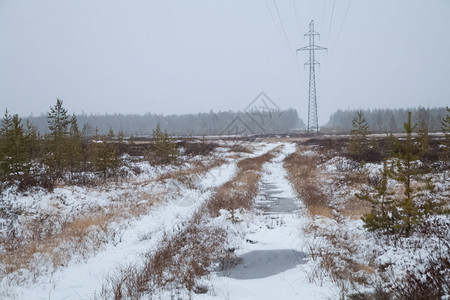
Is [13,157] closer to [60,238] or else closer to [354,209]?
[60,238]

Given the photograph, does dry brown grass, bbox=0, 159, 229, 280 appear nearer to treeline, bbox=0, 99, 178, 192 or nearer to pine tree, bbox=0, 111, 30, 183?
treeline, bbox=0, 99, 178, 192

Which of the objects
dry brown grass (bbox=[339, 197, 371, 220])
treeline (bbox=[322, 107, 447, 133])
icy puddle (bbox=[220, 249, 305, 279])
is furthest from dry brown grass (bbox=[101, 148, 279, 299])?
treeline (bbox=[322, 107, 447, 133])

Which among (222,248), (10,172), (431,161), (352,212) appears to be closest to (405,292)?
(222,248)

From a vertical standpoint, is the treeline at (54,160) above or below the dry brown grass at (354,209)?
above

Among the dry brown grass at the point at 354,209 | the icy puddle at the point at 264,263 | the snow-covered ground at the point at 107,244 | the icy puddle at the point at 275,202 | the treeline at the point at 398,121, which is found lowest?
the icy puddle at the point at 275,202

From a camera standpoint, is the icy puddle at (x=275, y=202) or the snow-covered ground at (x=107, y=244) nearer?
the snow-covered ground at (x=107, y=244)

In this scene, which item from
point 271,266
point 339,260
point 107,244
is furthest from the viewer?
point 107,244

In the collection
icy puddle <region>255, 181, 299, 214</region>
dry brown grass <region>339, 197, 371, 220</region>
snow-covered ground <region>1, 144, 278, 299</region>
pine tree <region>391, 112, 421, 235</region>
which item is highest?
pine tree <region>391, 112, 421, 235</region>

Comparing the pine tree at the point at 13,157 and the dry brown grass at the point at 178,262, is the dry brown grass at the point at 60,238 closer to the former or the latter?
the dry brown grass at the point at 178,262

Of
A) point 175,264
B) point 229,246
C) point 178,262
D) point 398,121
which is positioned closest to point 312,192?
point 229,246

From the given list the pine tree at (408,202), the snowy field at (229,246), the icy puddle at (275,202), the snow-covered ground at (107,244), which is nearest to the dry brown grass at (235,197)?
the snowy field at (229,246)

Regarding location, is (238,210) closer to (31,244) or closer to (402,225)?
(402,225)

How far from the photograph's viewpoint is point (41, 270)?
623cm

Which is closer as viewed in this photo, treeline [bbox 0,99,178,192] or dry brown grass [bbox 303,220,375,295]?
dry brown grass [bbox 303,220,375,295]
